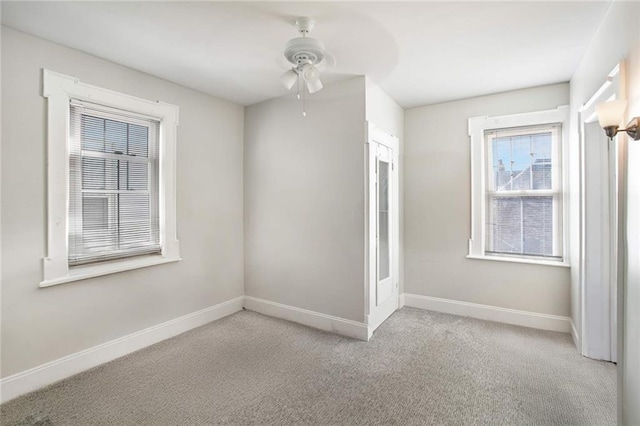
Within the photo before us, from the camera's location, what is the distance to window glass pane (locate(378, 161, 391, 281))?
3.40 metres

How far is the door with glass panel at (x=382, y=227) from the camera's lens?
10.3 ft

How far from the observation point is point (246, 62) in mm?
2758

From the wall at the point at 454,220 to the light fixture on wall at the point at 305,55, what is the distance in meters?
2.17

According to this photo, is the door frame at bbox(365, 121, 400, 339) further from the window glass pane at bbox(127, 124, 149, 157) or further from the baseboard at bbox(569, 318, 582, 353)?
the window glass pane at bbox(127, 124, 149, 157)

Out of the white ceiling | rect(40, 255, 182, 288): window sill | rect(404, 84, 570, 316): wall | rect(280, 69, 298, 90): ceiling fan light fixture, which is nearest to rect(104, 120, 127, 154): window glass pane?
the white ceiling

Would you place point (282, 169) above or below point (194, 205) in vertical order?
above

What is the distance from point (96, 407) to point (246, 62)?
2.97 meters

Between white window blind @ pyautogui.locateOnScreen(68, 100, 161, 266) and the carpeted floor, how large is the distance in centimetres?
106

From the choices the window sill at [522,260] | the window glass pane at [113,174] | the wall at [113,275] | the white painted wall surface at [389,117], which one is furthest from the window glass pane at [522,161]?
the window glass pane at [113,174]

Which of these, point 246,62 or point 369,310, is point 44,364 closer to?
point 369,310

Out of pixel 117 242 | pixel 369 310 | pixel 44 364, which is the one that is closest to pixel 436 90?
pixel 369 310

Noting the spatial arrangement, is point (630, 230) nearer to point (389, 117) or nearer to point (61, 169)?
point (389, 117)

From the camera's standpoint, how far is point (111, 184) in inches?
110

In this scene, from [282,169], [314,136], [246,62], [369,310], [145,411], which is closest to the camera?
[145,411]
